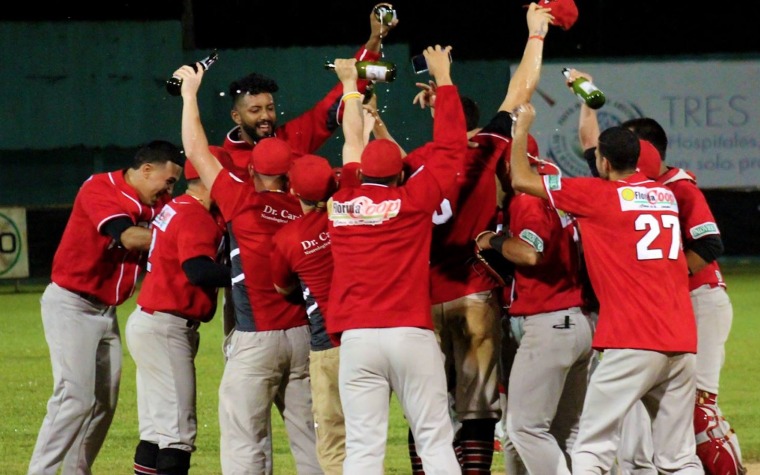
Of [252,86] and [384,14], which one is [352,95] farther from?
[252,86]

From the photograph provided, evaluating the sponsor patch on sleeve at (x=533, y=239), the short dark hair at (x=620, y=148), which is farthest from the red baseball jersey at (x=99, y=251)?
the short dark hair at (x=620, y=148)

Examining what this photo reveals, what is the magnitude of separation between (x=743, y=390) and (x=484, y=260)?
5.37 m

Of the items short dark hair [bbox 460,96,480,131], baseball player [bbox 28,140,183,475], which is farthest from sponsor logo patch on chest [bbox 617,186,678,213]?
baseball player [bbox 28,140,183,475]

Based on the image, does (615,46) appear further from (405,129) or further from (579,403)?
(579,403)

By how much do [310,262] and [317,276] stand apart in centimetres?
9

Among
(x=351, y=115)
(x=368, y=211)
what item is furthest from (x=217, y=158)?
(x=368, y=211)

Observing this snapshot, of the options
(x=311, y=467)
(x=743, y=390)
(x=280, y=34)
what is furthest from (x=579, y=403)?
(x=280, y=34)

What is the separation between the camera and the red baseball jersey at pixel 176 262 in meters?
6.75

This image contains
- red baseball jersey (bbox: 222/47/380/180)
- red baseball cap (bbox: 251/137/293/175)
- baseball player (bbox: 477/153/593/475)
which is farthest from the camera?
red baseball jersey (bbox: 222/47/380/180)

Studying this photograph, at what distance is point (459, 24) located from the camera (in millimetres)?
32438

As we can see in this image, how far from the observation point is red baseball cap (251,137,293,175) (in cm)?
645

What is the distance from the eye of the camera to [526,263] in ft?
20.5

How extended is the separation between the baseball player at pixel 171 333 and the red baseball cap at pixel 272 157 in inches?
21.8

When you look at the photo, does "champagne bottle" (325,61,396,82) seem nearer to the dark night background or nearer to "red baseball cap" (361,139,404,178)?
"red baseball cap" (361,139,404,178)
